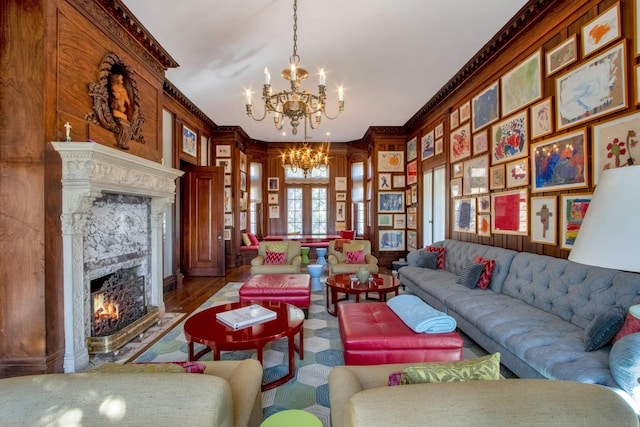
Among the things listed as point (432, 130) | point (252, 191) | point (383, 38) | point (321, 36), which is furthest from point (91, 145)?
point (252, 191)

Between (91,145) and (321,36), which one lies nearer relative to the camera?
(91,145)

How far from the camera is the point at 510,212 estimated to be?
12.2 ft

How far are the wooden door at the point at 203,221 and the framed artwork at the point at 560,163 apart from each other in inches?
211

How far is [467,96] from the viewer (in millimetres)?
4703

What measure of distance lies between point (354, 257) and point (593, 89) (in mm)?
3700

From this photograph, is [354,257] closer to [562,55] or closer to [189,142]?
[562,55]

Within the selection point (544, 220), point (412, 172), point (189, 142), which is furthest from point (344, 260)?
point (189, 142)

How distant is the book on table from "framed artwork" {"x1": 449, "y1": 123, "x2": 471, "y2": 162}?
3.77 meters

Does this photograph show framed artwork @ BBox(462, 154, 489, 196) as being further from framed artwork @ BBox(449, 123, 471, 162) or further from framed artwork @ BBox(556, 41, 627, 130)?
framed artwork @ BBox(556, 41, 627, 130)

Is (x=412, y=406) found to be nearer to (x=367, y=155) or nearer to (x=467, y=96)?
(x=467, y=96)

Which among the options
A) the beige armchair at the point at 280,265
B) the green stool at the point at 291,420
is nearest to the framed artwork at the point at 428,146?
the beige armchair at the point at 280,265

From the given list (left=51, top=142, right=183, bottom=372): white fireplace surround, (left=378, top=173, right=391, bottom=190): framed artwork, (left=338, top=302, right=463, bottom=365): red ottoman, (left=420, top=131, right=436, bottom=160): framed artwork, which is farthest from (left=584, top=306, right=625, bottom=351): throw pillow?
(left=378, top=173, right=391, bottom=190): framed artwork

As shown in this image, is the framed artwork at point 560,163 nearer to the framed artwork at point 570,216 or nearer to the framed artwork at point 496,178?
the framed artwork at point 570,216

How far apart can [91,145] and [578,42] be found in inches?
169
